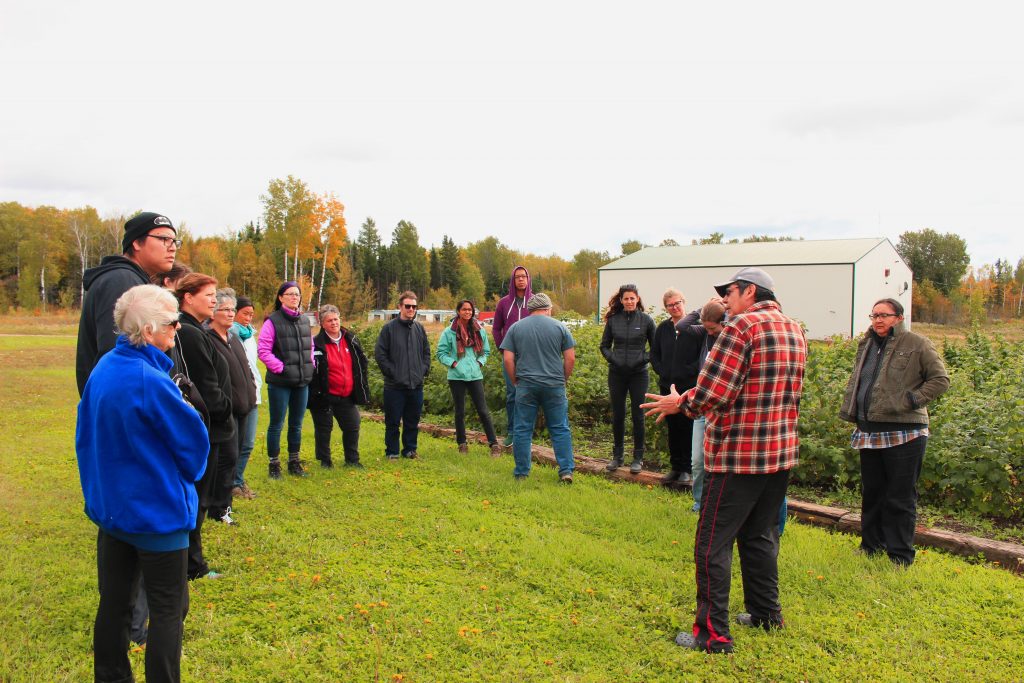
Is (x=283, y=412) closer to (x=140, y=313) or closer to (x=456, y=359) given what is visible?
(x=456, y=359)

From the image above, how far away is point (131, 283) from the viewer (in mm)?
3062

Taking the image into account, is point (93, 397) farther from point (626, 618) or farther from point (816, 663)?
point (816, 663)

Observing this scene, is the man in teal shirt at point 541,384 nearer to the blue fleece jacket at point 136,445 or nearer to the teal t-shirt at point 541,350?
the teal t-shirt at point 541,350

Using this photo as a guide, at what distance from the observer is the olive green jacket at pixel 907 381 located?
455 cm

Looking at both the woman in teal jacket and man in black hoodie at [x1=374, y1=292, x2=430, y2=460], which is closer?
man in black hoodie at [x1=374, y1=292, x2=430, y2=460]

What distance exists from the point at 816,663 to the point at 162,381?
11.4 ft

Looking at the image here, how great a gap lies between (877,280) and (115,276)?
49436mm

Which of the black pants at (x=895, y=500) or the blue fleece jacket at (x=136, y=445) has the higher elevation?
the blue fleece jacket at (x=136, y=445)

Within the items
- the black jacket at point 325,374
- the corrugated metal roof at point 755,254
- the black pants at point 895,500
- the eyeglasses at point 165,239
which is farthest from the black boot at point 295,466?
the corrugated metal roof at point 755,254

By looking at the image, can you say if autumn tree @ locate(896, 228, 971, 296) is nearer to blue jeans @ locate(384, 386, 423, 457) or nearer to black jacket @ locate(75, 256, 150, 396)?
blue jeans @ locate(384, 386, 423, 457)

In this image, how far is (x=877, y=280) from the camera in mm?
Result: 44188

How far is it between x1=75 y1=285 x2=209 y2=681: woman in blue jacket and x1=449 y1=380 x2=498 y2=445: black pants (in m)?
5.41

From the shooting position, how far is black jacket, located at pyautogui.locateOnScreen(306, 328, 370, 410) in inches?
281

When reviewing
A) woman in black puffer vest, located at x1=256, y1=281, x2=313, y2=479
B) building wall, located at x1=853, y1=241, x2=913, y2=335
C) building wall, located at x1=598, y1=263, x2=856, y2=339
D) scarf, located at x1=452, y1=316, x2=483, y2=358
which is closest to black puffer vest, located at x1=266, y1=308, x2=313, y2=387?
woman in black puffer vest, located at x1=256, y1=281, x2=313, y2=479
